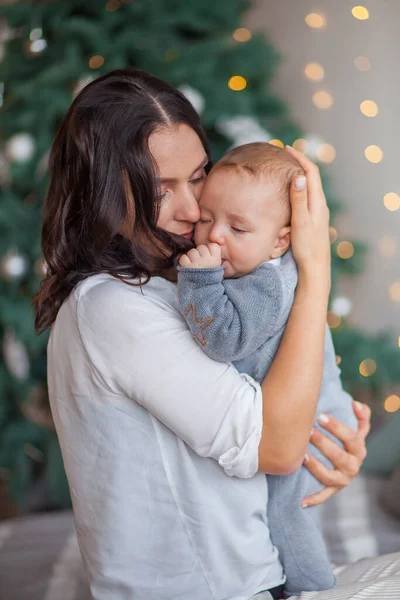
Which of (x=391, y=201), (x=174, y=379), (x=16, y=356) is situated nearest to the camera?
(x=174, y=379)

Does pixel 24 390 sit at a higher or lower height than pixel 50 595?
lower

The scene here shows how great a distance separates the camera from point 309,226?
1.30 metres

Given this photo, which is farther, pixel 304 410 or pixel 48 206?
pixel 48 206

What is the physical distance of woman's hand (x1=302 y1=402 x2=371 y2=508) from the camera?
53.7 inches

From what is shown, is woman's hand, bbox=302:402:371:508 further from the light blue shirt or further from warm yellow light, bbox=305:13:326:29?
warm yellow light, bbox=305:13:326:29

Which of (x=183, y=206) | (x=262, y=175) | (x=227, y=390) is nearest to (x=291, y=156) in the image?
(x=262, y=175)

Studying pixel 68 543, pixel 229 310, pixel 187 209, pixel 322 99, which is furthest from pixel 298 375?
pixel 322 99

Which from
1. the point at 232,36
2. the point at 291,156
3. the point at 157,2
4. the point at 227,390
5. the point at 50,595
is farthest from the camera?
the point at 232,36

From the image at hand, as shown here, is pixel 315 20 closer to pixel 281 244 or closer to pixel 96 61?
pixel 96 61

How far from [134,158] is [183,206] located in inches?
5.5

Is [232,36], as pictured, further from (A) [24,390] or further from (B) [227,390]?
(B) [227,390]

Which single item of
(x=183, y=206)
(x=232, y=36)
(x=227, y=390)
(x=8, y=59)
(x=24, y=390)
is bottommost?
(x=24, y=390)

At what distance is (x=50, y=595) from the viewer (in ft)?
6.46

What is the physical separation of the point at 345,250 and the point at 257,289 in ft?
6.63
